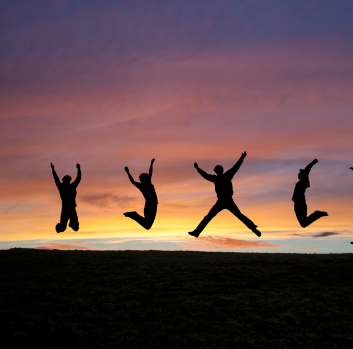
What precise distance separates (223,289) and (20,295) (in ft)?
68.2

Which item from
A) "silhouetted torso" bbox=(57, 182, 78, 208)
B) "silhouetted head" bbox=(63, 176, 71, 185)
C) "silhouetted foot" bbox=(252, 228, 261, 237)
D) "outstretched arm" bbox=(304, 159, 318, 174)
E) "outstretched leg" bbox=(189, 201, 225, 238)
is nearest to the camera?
"outstretched arm" bbox=(304, 159, 318, 174)

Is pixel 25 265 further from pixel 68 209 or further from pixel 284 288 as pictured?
pixel 68 209

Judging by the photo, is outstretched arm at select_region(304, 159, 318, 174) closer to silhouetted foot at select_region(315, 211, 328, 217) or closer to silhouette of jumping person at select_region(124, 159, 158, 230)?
silhouetted foot at select_region(315, 211, 328, 217)

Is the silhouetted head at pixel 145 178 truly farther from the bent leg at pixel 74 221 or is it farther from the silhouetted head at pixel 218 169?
the bent leg at pixel 74 221

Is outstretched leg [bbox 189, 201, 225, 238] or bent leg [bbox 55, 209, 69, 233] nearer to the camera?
outstretched leg [bbox 189, 201, 225, 238]

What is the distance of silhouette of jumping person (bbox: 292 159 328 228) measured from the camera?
988 centimetres

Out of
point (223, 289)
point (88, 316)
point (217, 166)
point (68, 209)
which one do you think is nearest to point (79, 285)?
point (88, 316)

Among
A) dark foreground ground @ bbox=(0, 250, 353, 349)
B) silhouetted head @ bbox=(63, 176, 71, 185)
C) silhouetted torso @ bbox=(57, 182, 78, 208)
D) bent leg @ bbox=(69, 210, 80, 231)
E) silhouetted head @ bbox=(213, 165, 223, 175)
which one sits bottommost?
dark foreground ground @ bbox=(0, 250, 353, 349)

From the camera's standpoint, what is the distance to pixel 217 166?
9961 millimetres

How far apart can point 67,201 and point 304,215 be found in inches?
292

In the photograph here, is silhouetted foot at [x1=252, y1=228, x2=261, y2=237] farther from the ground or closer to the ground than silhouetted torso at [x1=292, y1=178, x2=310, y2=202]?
closer to the ground

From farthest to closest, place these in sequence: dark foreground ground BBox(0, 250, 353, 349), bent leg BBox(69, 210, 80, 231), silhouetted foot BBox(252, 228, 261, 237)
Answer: dark foreground ground BBox(0, 250, 353, 349), bent leg BBox(69, 210, 80, 231), silhouetted foot BBox(252, 228, 261, 237)

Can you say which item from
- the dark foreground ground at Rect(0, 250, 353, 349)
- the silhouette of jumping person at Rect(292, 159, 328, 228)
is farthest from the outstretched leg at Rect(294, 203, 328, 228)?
the dark foreground ground at Rect(0, 250, 353, 349)

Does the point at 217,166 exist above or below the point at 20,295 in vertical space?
above
